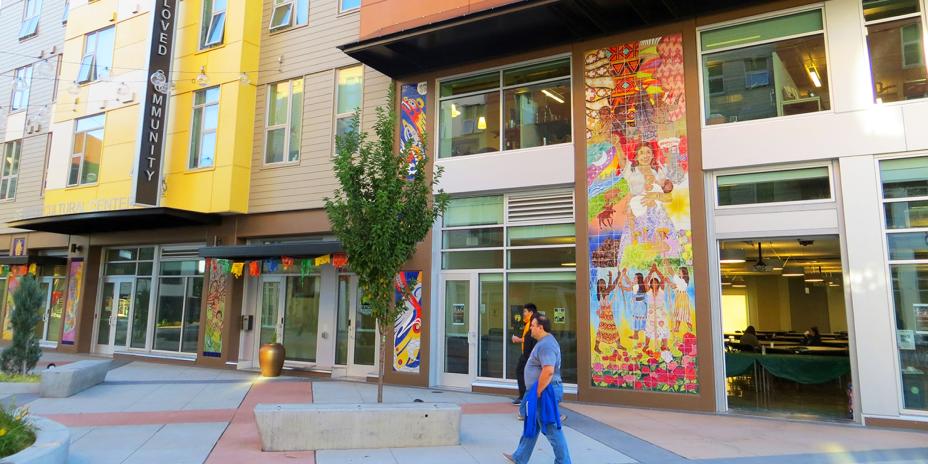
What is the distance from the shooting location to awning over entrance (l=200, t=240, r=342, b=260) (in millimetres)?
12446

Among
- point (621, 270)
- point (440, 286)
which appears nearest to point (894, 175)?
point (621, 270)

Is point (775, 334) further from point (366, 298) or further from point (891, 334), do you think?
point (366, 298)

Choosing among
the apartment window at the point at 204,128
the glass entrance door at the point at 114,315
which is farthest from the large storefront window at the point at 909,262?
the glass entrance door at the point at 114,315

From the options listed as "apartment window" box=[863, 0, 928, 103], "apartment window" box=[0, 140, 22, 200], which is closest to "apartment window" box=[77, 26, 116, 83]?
"apartment window" box=[0, 140, 22, 200]

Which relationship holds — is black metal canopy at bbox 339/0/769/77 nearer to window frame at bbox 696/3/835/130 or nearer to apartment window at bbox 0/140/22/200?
window frame at bbox 696/3/835/130

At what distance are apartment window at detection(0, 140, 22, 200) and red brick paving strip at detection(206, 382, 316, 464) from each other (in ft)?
55.3

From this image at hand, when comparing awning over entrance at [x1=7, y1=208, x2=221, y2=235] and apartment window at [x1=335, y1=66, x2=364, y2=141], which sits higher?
apartment window at [x1=335, y1=66, x2=364, y2=141]

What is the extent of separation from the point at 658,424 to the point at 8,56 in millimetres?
27111

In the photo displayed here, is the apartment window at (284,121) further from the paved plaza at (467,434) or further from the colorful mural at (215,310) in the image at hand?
the paved plaza at (467,434)

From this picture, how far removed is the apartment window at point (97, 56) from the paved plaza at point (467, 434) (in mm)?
11369

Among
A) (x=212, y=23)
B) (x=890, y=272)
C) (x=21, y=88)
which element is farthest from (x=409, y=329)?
(x=21, y=88)

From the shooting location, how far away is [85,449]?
692 centimetres

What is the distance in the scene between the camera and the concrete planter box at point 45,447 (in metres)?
4.98

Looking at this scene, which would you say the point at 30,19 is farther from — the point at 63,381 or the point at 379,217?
the point at 379,217
